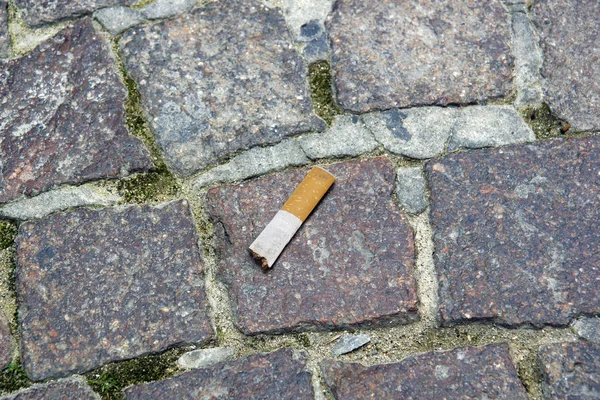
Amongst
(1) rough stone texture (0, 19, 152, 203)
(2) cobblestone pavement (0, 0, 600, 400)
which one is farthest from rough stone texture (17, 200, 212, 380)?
(1) rough stone texture (0, 19, 152, 203)

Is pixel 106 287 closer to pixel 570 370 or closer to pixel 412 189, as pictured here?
pixel 412 189

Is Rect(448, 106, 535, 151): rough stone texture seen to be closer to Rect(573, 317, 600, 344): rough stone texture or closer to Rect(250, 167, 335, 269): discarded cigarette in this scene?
Rect(250, 167, 335, 269): discarded cigarette

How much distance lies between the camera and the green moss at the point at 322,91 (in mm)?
1612

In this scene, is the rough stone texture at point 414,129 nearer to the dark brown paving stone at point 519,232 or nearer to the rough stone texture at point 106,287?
the dark brown paving stone at point 519,232

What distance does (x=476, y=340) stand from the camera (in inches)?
54.4

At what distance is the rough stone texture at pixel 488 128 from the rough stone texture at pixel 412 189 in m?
0.11

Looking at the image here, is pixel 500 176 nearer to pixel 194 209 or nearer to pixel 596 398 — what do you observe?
pixel 596 398

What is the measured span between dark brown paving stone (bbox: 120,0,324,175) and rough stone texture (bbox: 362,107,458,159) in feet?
0.49

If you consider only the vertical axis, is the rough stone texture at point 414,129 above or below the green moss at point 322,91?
below

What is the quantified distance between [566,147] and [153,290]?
0.99 m

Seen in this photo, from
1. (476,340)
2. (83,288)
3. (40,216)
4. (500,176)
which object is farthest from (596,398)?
(40,216)

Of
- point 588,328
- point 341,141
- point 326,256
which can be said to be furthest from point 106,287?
point 588,328

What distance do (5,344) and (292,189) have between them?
69 cm

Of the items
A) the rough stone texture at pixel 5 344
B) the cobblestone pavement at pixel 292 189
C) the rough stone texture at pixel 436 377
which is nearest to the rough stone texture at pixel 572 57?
the cobblestone pavement at pixel 292 189
